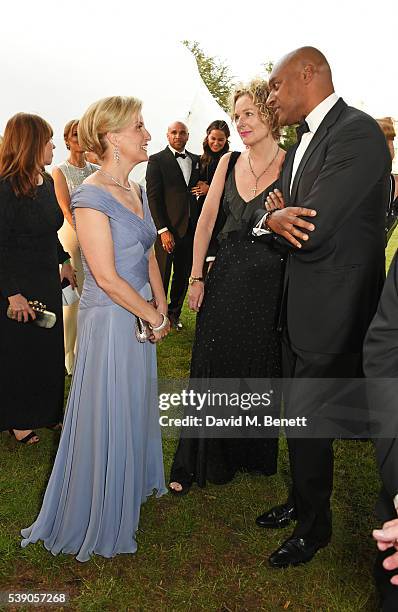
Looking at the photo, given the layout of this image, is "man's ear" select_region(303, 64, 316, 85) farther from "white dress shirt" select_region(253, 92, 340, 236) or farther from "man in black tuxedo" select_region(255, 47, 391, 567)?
"white dress shirt" select_region(253, 92, 340, 236)

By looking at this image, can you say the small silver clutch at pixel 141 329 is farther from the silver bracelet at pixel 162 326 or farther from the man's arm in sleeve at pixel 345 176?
the man's arm in sleeve at pixel 345 176

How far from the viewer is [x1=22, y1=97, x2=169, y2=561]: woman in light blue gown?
2.53 meters

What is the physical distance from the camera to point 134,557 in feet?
9.25

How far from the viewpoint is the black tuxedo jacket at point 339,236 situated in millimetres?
2279

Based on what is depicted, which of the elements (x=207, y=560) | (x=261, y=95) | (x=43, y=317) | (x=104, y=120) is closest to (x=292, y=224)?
(x=104, y=120)

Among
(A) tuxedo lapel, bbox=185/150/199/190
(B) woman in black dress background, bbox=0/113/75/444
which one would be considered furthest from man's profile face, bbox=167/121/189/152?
(B) woman in black dress background, bbox=0/113/75/444

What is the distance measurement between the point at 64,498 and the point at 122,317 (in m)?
0.89

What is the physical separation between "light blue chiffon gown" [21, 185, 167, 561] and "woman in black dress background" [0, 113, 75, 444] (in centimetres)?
101

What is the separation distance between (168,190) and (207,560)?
15.3ft

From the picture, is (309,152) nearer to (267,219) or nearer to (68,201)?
(267,219)

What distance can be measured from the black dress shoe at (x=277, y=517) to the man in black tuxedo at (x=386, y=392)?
1691mm

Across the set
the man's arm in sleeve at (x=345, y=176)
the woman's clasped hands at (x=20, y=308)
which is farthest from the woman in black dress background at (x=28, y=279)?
the man's arm in sleeve at (x=345, y=176)

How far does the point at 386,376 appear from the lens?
4.50 feet

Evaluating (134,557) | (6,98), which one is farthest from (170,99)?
(134,557)
